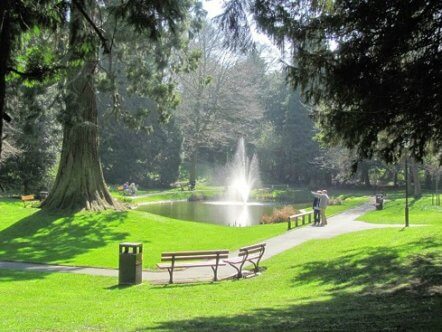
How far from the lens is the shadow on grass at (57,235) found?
17.4 metres

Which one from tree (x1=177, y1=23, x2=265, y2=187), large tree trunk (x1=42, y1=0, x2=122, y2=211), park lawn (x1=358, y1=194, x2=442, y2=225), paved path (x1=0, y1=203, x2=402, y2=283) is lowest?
paved path (x1=0, y1=203, x2=402, y2=283)

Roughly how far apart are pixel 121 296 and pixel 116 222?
10883 mm

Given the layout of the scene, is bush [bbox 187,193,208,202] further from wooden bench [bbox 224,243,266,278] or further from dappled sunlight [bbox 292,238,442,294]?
wooden bench [bbox 224,243,266,278]

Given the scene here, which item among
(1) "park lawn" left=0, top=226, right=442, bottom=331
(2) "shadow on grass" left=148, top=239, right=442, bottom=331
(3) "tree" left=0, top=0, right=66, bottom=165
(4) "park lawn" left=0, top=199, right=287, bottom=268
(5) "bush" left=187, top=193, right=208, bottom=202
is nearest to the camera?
(3) "tree" left=0, top=0, right=66, bottom=165

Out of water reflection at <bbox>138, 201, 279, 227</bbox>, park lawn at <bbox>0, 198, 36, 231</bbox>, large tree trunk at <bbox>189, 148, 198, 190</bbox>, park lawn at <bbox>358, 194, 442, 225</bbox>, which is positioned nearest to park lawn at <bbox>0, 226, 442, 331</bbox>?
park lawn at <bbox>0, 198, 36, 231</bbox>

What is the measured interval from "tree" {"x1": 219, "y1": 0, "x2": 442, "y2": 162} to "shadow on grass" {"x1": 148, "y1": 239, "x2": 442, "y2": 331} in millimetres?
2550

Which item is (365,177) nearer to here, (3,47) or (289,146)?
(289,146)

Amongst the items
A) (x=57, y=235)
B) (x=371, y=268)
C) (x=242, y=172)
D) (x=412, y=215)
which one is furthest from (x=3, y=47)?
(x=242, y=172)

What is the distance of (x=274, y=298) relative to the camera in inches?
427

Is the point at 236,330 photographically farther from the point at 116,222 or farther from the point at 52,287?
the point at 116,222

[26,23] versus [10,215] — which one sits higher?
[26,23]

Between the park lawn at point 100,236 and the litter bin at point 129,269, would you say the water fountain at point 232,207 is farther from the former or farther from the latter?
the litter bin at point 129,269

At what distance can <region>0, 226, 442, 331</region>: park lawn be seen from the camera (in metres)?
7.63

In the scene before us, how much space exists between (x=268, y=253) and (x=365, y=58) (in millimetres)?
9172
